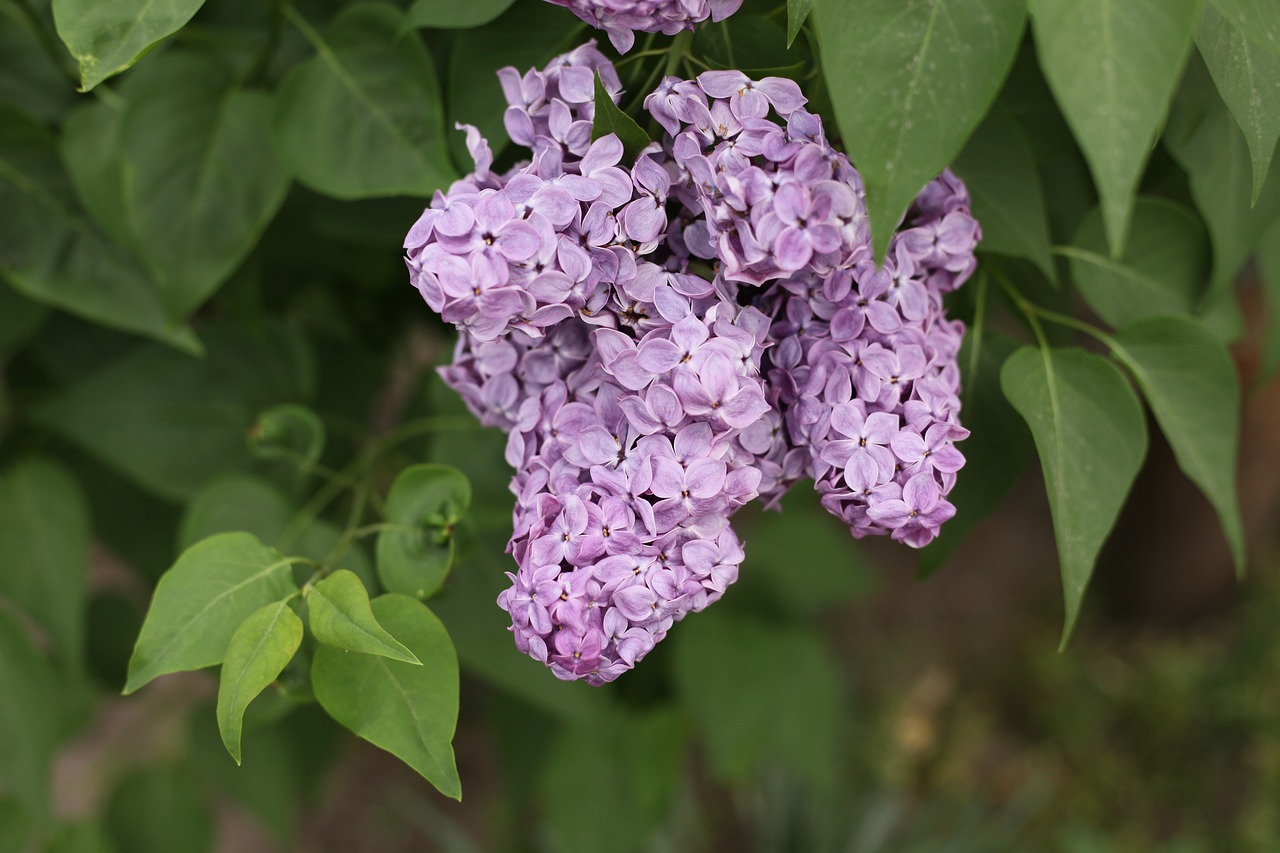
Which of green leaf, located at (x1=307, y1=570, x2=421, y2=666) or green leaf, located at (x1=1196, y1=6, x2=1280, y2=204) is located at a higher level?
green leaf, located at (x1=1196, y1=6, x2=1280, y2=204)

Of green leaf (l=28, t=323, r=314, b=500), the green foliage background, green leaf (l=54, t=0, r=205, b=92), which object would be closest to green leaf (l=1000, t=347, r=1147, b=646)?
the green foliage background

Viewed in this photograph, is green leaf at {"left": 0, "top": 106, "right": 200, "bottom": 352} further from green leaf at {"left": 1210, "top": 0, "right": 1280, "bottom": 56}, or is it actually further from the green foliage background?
green leaf at {"left": 1210, "top": 0, "right": 1280, "bottom": 56}

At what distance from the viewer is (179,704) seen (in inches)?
55.1

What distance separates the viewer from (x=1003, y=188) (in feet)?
1.52

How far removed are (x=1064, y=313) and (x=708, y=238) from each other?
→ 26cm

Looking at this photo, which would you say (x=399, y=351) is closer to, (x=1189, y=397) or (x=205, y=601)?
(x=205, y=601)

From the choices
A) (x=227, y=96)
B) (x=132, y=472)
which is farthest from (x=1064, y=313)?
(x=132, y=472)

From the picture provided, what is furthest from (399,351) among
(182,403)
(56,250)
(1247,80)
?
(1247,80)

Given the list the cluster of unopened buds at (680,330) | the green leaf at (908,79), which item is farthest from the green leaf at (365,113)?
the green leaf at (908,79)

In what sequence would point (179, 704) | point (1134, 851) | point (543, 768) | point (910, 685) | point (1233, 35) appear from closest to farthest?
point (1233, 35) → point (543, 768) → point (179, 704) → point (1134, 851) → point (910, 685)

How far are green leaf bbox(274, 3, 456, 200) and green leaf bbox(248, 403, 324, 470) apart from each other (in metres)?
0.16

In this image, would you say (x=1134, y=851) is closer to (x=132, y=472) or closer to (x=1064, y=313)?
(x=1064, y=313)

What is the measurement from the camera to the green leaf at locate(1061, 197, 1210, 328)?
0.52 m

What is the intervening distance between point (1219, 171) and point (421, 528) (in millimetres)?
419
